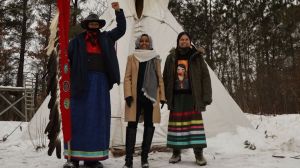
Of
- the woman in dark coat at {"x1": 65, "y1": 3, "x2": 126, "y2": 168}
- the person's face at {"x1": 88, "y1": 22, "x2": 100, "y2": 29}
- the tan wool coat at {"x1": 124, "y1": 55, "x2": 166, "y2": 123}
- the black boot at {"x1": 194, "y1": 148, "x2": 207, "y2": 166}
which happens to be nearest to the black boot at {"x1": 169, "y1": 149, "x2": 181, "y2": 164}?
the black boot at {"x1": 194, "y1": 148, "x2": 207, "y2": 166}

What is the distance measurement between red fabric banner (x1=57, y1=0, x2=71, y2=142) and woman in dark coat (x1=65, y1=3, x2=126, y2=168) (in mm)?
72

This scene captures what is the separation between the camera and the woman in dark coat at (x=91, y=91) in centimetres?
331

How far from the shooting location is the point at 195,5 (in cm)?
1681

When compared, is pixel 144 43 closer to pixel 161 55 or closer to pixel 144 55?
pixel 144 55

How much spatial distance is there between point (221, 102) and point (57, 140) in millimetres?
2868

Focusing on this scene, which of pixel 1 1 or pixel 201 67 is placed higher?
pixel 1 1

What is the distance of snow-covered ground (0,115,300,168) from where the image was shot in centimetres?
377

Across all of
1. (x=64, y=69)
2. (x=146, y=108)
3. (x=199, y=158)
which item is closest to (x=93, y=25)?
(x=64, y=69)

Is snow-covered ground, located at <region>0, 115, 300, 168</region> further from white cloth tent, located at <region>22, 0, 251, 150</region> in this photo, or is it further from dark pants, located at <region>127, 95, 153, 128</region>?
dark pants, located at <region>127, 95, 153, 128</region>

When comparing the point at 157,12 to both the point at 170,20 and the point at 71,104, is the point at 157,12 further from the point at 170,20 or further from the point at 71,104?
the point at 71,104

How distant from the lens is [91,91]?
11.1 feet

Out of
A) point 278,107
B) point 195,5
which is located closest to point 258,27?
point 195,5

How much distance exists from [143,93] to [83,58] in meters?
0.69

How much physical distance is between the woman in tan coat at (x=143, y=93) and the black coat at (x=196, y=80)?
269mm
